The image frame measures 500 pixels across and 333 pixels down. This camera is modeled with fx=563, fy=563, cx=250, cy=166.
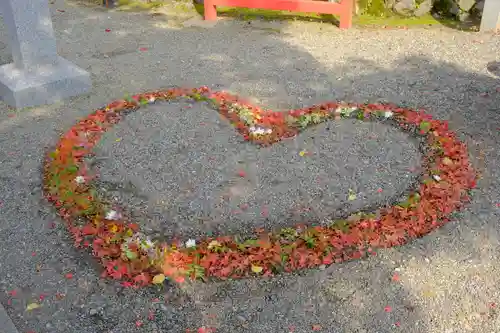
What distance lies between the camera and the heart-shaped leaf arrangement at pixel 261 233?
3869mm

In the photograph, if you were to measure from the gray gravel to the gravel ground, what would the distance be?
0.14m

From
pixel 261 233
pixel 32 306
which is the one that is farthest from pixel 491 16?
pixel 32 306

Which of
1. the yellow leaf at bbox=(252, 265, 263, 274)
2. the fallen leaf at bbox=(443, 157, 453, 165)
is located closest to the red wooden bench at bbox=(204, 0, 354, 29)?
the fallen leaf at bbox=(443, 157, 453, 165)

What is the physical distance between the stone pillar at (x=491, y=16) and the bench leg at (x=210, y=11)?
3.90 m

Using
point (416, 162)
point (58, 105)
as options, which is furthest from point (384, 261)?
point (58, 105)

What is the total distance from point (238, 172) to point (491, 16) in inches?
199

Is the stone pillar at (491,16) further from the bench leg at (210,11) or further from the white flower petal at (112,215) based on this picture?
the white flower petal at (112,215)

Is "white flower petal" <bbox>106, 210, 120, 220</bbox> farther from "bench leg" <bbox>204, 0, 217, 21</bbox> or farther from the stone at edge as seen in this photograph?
"bench leg" <bbox>204, 0, 217, 21</bbox>

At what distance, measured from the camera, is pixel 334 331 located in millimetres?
3402

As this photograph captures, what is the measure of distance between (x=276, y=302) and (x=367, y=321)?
22.8 inches

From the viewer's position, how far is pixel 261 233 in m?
4.17

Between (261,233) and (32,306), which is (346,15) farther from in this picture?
(32,306)

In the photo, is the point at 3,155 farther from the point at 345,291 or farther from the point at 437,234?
the point at 437,234

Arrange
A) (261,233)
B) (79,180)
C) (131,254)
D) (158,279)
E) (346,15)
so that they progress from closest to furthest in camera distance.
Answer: (158,279) < (131,254) < (261,233) < (79,180) < (346,15)
